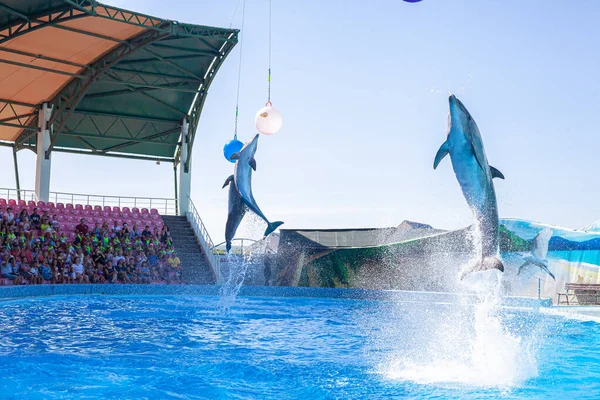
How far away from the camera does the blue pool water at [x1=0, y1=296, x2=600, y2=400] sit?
14.1 ft

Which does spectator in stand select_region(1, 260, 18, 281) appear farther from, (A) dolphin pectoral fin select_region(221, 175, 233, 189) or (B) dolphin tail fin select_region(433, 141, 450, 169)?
(B) dolphin tail fin select_region(433, 141, 450, 169)

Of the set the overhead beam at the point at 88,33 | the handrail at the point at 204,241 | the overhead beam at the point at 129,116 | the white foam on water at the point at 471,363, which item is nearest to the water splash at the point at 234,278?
the handrail at the point at 204,241

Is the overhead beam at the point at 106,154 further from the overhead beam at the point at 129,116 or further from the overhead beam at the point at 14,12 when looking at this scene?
the overhead beam at the point at 14,12

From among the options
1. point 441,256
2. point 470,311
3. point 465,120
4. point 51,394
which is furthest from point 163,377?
point 441,256

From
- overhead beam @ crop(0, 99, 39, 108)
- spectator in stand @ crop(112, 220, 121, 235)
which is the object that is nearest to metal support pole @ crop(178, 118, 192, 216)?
spectator in stand @ crop(112, 220, 121, 235)

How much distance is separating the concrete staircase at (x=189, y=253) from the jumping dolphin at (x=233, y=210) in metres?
6.34

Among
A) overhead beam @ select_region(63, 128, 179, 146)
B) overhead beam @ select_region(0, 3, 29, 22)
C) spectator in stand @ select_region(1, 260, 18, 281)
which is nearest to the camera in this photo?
spectator in stand @ select_region(1, 260, 18, 281)

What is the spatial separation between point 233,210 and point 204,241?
25.1ft

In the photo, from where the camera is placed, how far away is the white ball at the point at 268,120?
28.9 ft

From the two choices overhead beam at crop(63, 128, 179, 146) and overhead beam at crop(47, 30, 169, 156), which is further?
overhead beam at crop(63, 128, 179, 146)

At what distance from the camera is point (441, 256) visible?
13320 millimetres

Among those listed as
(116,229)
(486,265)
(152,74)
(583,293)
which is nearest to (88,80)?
(152,74)

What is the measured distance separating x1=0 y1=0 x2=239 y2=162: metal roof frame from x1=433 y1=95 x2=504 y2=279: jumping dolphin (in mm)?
9465

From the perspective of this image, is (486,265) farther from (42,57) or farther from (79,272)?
(42,57)
